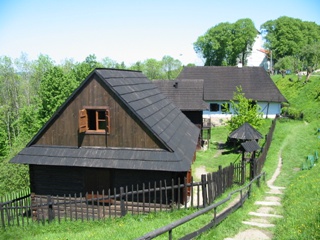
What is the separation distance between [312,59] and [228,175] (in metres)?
Result: 38.7

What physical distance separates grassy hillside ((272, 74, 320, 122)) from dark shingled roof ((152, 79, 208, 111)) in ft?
38.4

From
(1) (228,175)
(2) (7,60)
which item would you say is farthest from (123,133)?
(2) (7,60)

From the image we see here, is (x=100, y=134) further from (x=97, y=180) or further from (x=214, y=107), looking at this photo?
(x=214, y=107)

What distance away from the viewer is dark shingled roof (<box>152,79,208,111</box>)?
25.6 meters

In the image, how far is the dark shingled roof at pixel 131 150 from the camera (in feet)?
40.4

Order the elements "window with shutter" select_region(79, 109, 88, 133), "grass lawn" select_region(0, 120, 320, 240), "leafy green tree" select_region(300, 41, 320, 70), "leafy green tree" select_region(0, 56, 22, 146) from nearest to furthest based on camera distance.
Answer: "grass lawn" select_region(0, 120, 320, 240), "window with shutter" select_region(79, 109, 88, 133), "leafy green tree" select_region(300, 41, 320, 70), "leafy green tree" select_region(0, 56, 22, 146)

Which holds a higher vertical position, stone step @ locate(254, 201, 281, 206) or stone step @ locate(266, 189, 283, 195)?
stone step @ locate(254, 201, 281, 206)

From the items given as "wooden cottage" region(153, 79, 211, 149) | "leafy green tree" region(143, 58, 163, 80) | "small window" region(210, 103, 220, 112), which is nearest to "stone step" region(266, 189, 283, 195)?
"wooden cottage" region(153, 79, 211, 149)


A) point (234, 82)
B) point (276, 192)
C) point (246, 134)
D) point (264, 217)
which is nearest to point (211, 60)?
point (234, 82)

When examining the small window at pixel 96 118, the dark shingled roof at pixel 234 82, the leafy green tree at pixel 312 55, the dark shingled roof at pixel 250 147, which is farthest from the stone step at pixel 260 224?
the leafy green tree at pixel 312 55

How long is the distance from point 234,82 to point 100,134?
1094 inches

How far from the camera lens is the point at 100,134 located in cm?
1345

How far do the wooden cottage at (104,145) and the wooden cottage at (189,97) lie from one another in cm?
1113

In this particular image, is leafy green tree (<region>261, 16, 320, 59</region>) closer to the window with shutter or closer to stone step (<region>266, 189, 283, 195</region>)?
stone step (<region>266, 189, 283, 195</region>)
